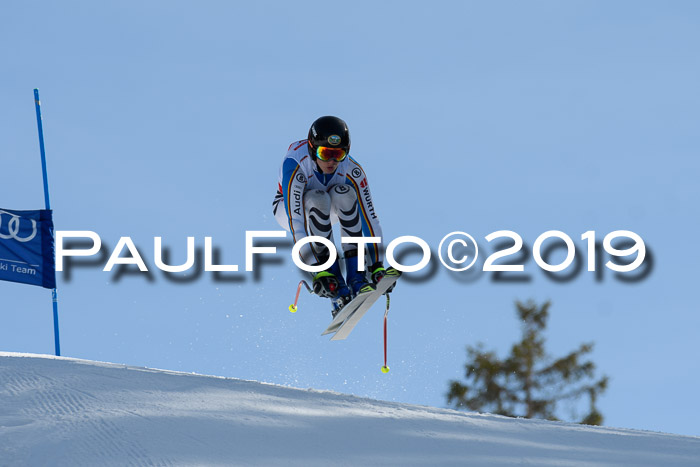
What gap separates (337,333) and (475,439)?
12.7 feet

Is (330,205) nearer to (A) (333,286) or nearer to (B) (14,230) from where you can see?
(A) (333,286)

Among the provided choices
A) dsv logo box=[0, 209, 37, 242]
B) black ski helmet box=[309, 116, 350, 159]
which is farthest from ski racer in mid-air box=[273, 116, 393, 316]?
dsv logo box=[0, 209, 37, 242]

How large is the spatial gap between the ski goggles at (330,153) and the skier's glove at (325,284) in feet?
3.59

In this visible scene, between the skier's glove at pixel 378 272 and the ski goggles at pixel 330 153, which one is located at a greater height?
the ski goggles at pixel 330 153

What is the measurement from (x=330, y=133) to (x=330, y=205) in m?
0.76

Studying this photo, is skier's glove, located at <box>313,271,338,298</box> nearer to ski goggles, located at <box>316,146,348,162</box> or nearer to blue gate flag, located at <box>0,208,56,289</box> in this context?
ski goggles, located at <box>316,146,348,162</box>

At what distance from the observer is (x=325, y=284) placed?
8969 mm

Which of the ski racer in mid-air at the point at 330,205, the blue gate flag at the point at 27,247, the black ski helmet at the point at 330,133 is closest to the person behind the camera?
the black ski helmet at the point at 330,133

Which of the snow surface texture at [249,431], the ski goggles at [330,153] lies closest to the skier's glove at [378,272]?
the ski goggles at [330,153]

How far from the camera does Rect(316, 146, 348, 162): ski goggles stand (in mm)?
8852

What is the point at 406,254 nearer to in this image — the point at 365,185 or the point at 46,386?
the point at 365,185

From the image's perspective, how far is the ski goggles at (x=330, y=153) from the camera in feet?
29.0

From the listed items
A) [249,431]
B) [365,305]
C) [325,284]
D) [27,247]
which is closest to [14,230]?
[27,247]

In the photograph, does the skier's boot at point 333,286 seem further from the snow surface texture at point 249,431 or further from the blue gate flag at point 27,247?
the blue gate flag at point 27,247
